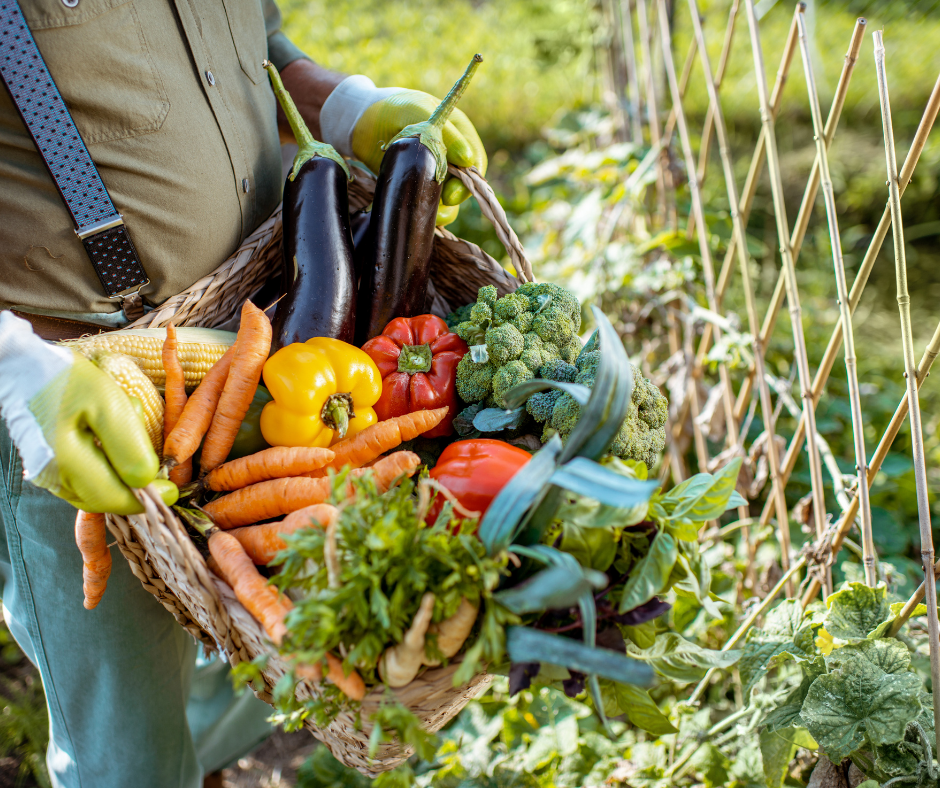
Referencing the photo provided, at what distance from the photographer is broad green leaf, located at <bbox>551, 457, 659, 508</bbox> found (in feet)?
2.30

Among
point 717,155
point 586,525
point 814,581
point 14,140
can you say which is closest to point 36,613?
point 14,140

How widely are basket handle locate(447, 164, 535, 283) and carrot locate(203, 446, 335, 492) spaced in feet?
1.82

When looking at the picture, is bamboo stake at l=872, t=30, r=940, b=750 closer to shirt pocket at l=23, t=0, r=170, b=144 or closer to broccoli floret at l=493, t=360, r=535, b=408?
broccoli floret at l=493, t=360, r=535, b=408

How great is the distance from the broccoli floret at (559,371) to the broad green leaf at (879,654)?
712 mm

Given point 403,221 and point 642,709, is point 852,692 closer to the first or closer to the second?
point 642,709

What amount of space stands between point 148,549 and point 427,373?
586 millimetres

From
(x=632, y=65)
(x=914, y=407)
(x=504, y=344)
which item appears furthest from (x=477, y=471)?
(x=632, y=65)

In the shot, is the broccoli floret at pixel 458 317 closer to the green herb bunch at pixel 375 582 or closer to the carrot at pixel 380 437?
the carrot at pixel 380 437

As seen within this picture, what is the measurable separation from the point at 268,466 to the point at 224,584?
235 millimetres

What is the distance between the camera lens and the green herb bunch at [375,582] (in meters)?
0.70

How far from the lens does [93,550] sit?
99 cm

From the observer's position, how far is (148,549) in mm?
899

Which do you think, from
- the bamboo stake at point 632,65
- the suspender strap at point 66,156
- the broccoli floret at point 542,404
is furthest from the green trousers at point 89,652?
the bamboo stake at point 632,65

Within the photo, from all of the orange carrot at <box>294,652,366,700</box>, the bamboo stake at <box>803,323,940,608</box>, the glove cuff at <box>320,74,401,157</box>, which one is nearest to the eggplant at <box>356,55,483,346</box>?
the glove cuff at <box>320,74,401,157</box>
